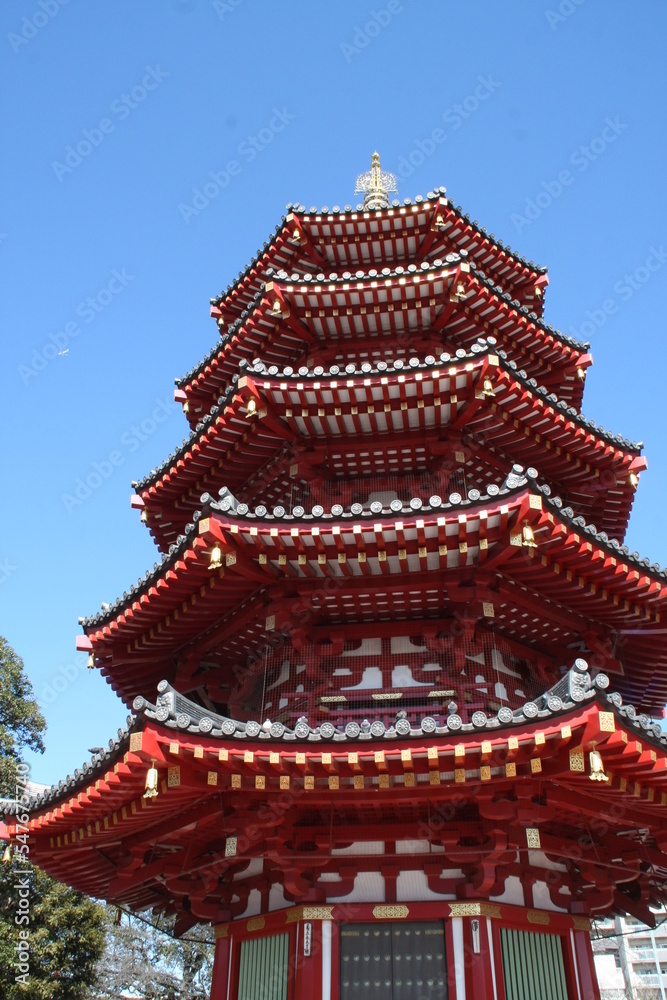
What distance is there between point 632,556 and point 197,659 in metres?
7.56

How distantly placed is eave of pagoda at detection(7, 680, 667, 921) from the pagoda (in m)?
0.04

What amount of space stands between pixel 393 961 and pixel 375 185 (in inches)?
703

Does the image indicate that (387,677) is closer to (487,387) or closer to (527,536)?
(527,536)

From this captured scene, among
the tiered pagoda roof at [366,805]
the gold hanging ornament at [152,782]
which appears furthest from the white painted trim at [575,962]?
the gold hanging ornament at [152,782]

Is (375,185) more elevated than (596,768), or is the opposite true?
(375,185)

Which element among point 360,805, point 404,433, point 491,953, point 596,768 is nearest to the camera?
point 596,768

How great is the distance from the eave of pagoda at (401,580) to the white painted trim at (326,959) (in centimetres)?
434

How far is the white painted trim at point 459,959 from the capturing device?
10062 millimetres

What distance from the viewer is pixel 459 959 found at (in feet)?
33.7

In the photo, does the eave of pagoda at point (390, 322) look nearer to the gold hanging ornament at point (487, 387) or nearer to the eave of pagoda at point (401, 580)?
the gold hanging ornament at point (487, 387)

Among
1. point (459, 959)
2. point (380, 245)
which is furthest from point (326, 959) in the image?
point (380, 245)

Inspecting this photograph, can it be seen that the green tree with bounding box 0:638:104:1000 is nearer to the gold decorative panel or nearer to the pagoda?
the pagoda

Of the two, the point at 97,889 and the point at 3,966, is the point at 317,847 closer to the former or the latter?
the point at 97,889

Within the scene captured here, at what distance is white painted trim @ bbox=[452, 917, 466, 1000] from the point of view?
33.0 ft
